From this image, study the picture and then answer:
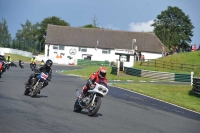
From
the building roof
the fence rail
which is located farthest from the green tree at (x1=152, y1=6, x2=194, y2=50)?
the fence rail

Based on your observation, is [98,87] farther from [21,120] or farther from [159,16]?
[159,16]

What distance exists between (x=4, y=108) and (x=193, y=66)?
4408 centimetres

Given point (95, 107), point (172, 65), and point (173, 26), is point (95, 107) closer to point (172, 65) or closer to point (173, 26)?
point (172, 65)

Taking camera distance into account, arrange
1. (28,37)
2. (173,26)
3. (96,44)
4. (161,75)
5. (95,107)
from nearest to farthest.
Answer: (95,107) → (161,75) → (96,44) → (173,26) → (28,37)

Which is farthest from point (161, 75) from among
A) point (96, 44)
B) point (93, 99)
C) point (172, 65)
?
point (96, 44)

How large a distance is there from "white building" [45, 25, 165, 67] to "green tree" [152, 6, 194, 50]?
1226 cm

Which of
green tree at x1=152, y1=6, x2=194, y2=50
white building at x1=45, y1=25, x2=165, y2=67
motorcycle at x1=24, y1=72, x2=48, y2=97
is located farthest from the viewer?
green tree at x1=152, y1=6, x2=194, y2=50

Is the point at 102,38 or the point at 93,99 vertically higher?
the point at 102,38

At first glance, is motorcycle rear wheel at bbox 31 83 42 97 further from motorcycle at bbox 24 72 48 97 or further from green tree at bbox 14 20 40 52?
green tree at bbox 14 20 40 52

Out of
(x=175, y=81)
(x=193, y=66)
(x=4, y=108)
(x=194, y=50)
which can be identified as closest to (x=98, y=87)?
(x=4, y=108)

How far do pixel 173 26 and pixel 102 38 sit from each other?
21.4m

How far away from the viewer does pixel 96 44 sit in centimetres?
9669

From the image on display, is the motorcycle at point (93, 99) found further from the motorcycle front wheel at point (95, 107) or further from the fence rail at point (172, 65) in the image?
the fence rail at point (172, 65)

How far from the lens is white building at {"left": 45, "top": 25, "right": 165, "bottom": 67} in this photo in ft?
313
